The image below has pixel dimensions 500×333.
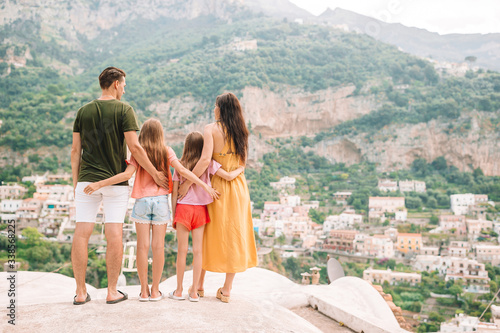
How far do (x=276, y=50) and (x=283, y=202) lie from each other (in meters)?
31.9

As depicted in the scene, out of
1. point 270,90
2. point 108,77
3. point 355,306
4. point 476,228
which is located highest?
point 270,90

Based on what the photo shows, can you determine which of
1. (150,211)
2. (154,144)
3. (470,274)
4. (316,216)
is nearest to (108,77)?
(154,144)

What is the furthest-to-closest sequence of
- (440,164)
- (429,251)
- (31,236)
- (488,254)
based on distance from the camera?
(440,164)
(429,251)
(488,254)
(31,236)

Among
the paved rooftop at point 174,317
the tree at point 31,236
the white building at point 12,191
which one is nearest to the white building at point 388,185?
the tree at point 31,236

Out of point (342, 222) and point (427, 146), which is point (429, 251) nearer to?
A: point (342, 222)

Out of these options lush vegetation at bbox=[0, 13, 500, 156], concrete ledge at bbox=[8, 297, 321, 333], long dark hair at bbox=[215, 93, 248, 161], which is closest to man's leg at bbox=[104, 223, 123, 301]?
concrete ledge at bbox=[8, 297, 321, 333]

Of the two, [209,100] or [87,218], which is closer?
[87,218]

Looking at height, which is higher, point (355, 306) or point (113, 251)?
point (113, 251)

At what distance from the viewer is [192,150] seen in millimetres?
2574

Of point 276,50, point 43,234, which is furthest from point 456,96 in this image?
point 43,234

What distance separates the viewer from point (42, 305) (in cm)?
219

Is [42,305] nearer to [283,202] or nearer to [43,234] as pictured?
[43,234]

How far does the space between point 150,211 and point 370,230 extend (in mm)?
35203

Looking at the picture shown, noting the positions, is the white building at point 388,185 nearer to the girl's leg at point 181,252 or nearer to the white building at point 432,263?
the white building at point 432,263
